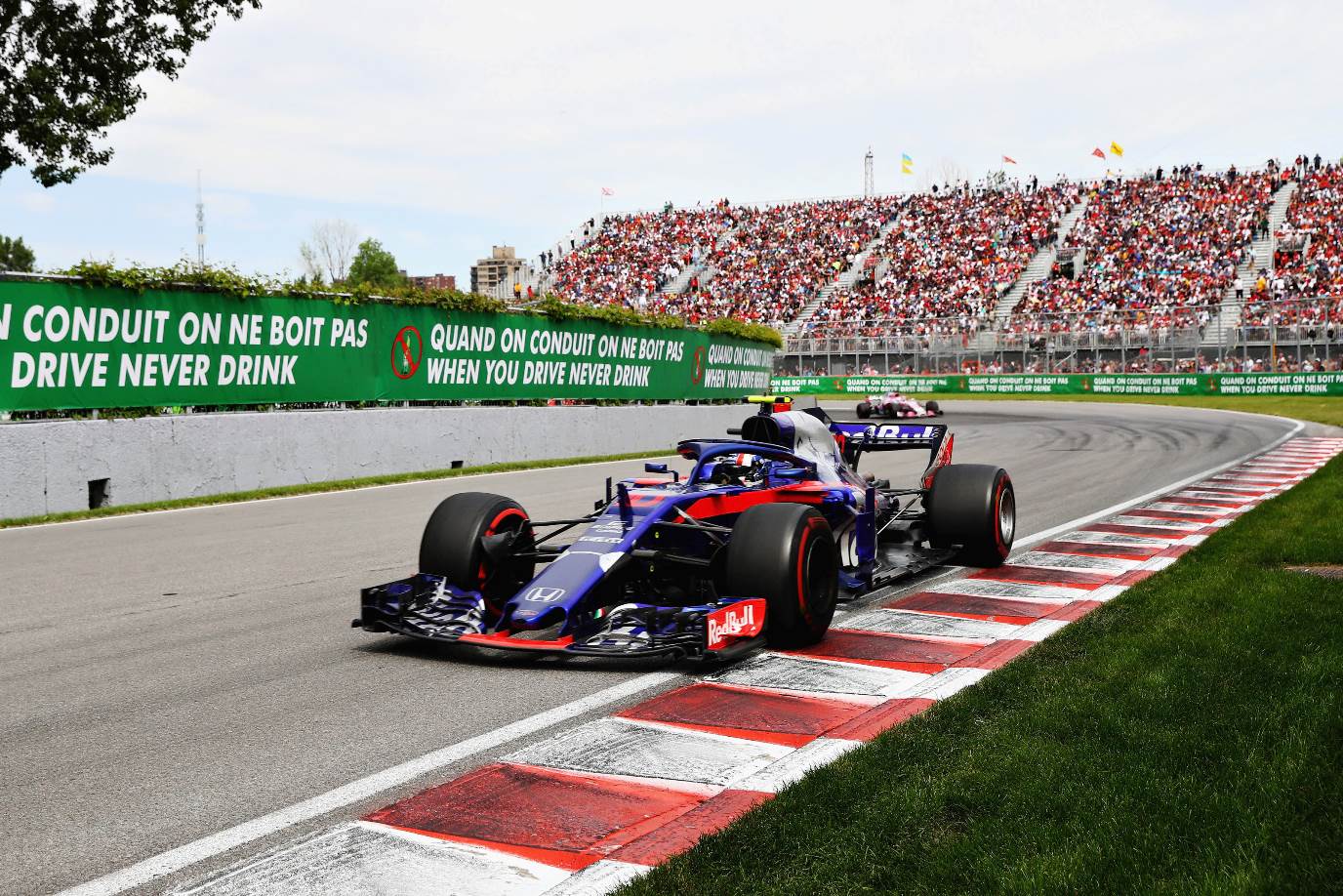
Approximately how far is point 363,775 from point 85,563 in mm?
5844

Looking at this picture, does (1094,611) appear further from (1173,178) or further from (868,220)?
(868,220)

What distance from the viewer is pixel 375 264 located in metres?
81.4

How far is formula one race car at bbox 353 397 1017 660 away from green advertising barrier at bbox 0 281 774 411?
790 cm

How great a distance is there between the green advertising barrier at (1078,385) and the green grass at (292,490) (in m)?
24.0

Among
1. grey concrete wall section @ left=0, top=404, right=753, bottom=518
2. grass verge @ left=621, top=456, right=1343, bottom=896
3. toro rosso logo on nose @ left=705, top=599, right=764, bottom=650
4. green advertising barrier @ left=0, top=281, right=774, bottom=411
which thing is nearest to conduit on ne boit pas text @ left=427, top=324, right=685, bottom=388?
green advertising barrier @ left=0, top=281, right=774, bottom=411

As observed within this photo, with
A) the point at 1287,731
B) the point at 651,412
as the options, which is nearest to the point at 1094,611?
the point at 1287,731

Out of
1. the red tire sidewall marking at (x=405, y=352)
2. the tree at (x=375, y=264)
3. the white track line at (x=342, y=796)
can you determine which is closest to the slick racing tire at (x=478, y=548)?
the white track line at (x=342, y=796)

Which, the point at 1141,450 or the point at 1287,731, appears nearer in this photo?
the point at 1287,731

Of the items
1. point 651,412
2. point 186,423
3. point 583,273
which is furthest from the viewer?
point 583,273

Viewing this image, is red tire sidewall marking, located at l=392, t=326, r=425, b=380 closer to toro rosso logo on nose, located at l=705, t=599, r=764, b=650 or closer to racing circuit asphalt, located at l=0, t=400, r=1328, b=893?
racing circuit asphalt, located at l=0, t=400, r=1328, b=893

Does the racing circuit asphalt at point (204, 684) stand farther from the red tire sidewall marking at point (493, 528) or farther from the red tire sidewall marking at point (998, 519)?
the red tire sidewall marking at point (998, 519)

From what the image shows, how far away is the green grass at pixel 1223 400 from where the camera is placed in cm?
3186

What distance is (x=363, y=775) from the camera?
14.0ft

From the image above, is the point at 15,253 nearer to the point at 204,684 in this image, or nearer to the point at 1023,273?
the point at 1023,273
